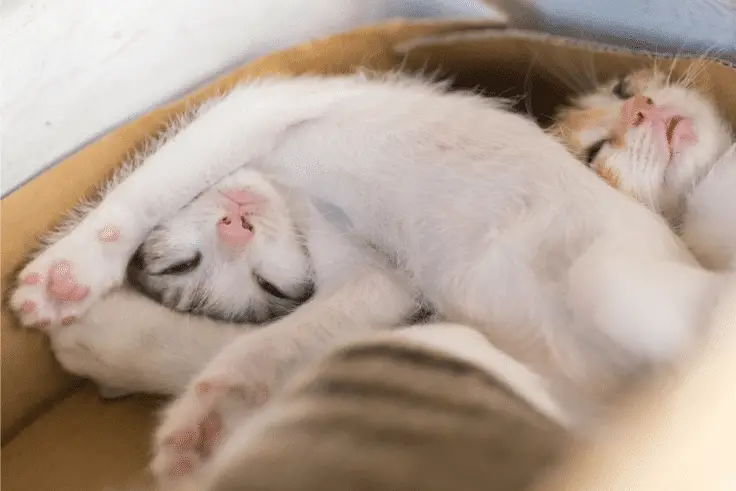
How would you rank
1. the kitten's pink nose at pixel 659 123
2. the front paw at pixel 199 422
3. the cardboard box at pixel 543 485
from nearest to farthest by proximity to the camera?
the cardboard box at pixel 543 485
the front paw at pixel 199 422
the kitten's pink nose at pixel 659 123

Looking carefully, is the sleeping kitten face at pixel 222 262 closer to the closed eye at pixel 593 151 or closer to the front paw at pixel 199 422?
the front paw at pixel 199 422

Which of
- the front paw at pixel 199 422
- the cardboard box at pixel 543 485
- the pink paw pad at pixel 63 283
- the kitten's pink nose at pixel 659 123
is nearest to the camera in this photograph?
the cardboard box at pixel 543 485

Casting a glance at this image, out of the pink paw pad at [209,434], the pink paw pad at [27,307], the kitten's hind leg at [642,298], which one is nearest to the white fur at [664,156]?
the kitten's hind leg at [642,298]

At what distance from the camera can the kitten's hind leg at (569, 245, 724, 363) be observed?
635 mm

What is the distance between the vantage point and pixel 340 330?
0.77m

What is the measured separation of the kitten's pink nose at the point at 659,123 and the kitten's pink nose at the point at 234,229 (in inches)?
18.3

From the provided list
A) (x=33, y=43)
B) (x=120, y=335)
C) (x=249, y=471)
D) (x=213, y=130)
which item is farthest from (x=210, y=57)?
(x=249, y=471)

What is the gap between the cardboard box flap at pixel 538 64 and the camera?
88 centimetres

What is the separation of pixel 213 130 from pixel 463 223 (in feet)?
1.06

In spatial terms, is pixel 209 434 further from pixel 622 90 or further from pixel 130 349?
pixel 622 90

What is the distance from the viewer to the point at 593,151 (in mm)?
878

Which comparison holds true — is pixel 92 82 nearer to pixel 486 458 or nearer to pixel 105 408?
pixel 105 408

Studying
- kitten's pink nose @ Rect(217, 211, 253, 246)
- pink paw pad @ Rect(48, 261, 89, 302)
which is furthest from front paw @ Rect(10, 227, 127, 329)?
kitten's pink nose @ Rect(217, 211, 253, 246)

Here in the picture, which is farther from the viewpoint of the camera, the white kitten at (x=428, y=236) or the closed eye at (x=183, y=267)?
the closed eye at (x=183, y=267)
